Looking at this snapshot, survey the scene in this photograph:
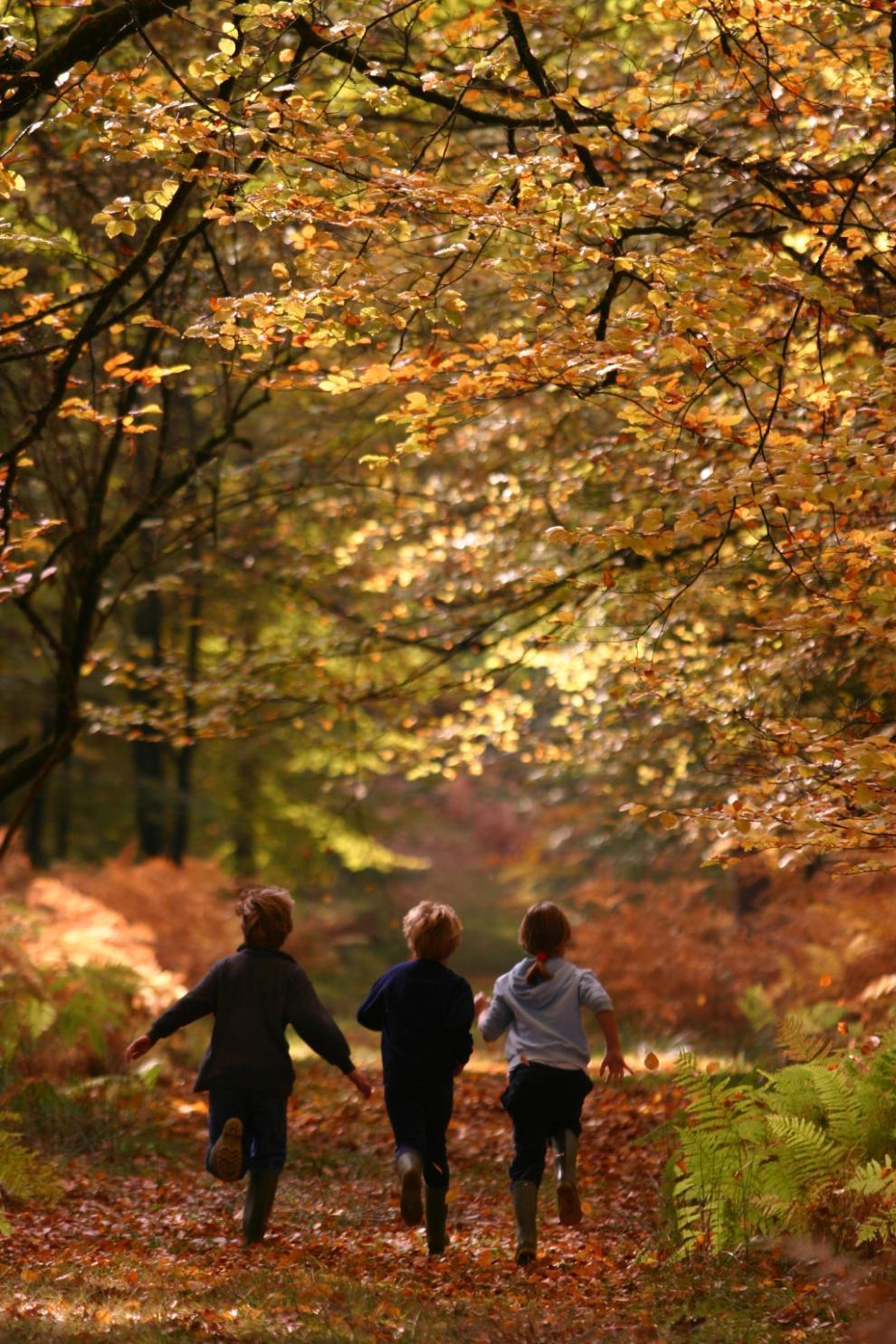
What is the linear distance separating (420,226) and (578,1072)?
13.5 feet

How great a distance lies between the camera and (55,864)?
18.8 m

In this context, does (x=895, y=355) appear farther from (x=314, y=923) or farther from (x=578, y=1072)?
(x=314, y=923)

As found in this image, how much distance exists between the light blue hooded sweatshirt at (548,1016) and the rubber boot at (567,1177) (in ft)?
1.11

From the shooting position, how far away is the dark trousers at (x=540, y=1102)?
637 centimetres

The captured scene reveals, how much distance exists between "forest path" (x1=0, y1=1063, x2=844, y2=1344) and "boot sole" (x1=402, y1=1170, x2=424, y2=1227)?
0.71 feet

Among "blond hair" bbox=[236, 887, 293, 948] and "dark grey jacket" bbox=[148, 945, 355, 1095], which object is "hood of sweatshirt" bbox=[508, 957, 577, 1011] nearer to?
"dark grey jacket" bbox=[148, 945, 355, 1095]

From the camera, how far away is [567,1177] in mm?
6273

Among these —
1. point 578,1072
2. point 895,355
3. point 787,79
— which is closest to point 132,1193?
point 578,1072

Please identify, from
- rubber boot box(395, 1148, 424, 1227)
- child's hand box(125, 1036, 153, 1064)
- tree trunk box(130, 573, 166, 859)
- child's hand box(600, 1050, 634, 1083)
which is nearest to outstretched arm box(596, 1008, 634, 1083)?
child's hand box(600, 1050, 634, 1083)

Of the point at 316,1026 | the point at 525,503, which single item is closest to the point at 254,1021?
the point at 316,1026

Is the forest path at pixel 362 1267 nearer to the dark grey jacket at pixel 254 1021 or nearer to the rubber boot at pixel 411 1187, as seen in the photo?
the rubber boot at pixel 411 1187

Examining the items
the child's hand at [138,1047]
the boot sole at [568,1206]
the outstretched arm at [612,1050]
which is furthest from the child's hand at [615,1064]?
the child's hand at [138,1047]

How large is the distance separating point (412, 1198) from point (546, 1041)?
91cm

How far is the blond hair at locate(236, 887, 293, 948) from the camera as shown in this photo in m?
6.46
